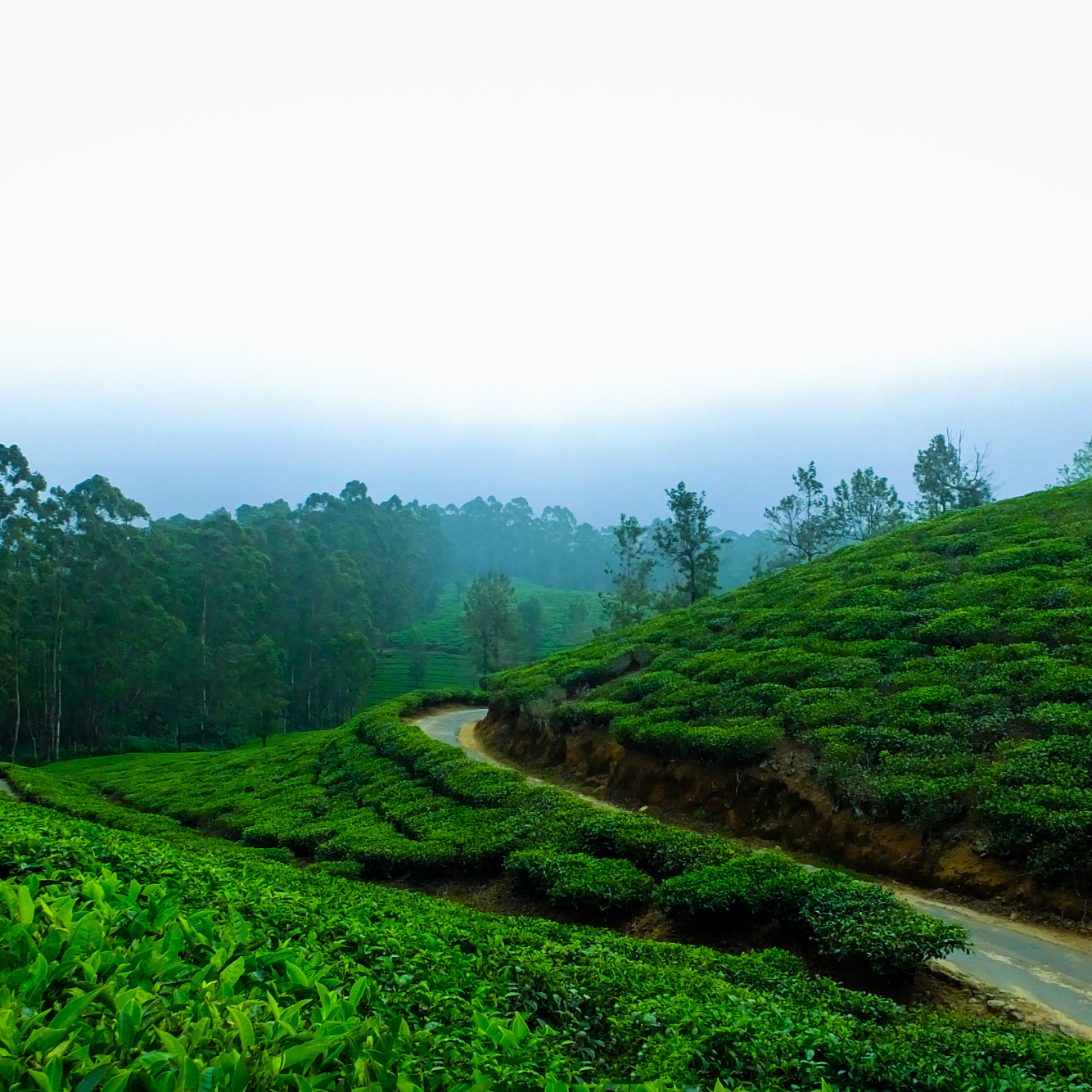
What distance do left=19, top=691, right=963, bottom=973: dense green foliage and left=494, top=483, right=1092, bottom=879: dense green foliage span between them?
3.00 metres

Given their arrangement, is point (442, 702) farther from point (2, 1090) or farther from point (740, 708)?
point (2, 1090)

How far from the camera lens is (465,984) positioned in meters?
5.20

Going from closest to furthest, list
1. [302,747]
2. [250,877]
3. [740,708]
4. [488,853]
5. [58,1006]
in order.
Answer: [58,1006] < [250,877] < [488,853] < [740,708] < [302,747]

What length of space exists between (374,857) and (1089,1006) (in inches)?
431

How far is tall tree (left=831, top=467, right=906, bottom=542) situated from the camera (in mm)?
55219

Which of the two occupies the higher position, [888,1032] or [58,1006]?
[58,1006]

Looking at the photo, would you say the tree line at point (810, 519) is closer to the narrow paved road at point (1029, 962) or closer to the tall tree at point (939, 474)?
the tall tree at point (939, 474)

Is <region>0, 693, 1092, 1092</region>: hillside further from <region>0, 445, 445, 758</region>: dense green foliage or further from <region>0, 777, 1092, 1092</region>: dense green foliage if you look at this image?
<region>0, 445, 445, 758</region>: dense green foliage

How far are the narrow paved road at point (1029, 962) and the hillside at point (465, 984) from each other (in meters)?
0.85

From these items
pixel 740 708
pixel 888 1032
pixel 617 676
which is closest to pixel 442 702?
pixel 617 676

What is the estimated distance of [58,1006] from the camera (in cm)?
339

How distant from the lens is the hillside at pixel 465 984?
130 inches

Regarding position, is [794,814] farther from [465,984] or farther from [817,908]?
[465,984]

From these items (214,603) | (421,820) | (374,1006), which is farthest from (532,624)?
(374,1006)
